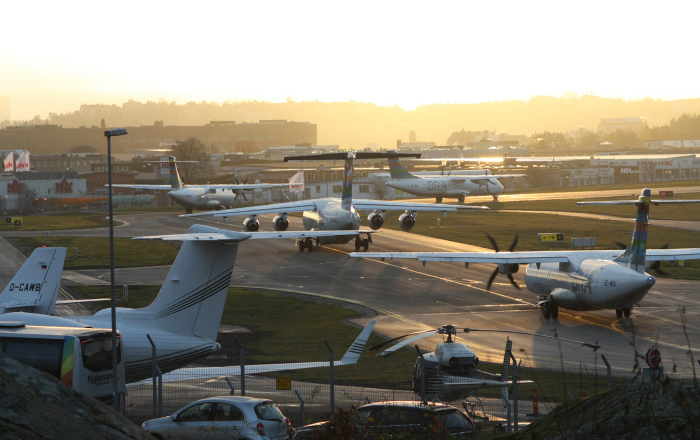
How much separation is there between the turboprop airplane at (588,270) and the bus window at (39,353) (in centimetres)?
2012

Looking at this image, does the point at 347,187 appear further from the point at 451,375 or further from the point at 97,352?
the point at 97,352

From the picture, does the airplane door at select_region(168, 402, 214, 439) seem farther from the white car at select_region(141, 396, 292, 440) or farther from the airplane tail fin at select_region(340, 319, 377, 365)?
the airplane tail fin at select_region(340, 319, 377, 365)

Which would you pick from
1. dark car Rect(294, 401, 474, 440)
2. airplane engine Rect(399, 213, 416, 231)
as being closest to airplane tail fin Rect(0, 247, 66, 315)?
dark car Rect(294, 401, 474, 440)

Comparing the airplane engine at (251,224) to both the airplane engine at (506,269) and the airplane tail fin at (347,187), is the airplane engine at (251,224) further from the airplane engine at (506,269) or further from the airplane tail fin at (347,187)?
the airplane engine at (506,269)

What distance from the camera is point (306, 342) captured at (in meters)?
32.1

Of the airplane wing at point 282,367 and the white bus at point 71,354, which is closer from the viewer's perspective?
the white bus at point 71,354

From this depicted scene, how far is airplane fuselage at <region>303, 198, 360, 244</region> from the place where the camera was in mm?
55844

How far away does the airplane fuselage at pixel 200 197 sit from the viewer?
9094 centimetres

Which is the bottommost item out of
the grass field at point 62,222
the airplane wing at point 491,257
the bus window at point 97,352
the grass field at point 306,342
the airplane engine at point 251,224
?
the grass field at point 62,222

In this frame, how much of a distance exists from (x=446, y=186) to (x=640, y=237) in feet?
248

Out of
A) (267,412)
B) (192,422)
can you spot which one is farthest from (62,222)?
(267,412)

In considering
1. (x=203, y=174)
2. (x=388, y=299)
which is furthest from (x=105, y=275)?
(x=203, y=174)

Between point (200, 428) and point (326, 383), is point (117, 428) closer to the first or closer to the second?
point (200, 428)

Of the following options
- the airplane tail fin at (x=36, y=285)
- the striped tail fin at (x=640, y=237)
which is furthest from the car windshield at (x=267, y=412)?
the striped tail fin at (x=640, y=237)
